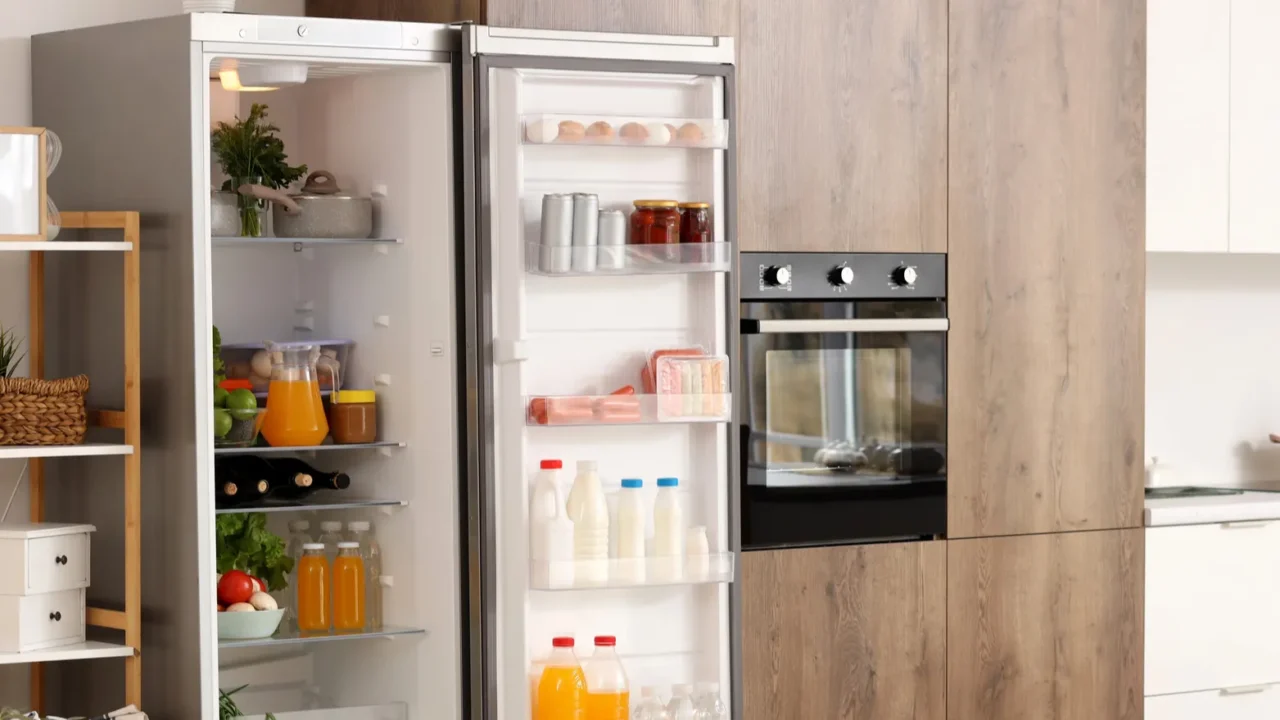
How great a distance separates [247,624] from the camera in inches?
123

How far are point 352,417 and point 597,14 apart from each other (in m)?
0.97

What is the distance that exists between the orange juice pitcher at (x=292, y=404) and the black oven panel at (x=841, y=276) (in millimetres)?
919

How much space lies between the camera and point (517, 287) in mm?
3064

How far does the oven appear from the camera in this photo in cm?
331

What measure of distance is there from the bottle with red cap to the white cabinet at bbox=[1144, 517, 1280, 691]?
1.39 meters

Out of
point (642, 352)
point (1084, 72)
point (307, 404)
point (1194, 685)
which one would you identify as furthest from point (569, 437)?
point (1194, 685)

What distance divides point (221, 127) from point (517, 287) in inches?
29.0

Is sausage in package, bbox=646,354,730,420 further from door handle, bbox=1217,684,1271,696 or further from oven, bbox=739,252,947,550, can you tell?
door handle, bbox=1217,684,1271,696

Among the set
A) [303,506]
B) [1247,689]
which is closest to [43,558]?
[303,506]

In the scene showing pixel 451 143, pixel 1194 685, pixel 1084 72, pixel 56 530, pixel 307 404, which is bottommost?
pixel 1194 685

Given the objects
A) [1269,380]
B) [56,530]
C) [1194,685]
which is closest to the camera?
[56,530]

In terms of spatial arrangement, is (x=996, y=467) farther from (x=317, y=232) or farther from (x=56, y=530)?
(x=56, y=530)

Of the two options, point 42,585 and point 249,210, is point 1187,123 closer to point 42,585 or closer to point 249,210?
point 249,210

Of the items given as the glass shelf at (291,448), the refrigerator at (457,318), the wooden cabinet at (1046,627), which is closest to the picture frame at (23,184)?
the refrigerator at (457,318)
